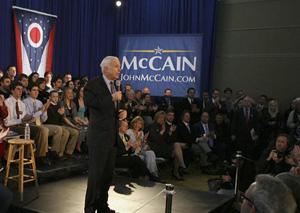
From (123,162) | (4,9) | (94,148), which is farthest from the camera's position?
(4,9)

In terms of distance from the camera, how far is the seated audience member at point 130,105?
6475 mm

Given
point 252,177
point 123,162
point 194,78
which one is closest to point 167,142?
point 123,162

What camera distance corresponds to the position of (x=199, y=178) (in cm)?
575

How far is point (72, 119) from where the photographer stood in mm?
5672

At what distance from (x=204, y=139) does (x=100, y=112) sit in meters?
3.51

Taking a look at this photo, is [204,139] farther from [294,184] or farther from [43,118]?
[294,184]

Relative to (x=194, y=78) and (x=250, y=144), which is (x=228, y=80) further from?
(x=250, y=144)

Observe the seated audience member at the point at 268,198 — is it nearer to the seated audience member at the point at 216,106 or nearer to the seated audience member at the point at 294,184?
the seated audience member at the point at 294,184

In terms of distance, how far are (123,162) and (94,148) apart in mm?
1843

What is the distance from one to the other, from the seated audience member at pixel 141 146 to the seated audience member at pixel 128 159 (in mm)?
130

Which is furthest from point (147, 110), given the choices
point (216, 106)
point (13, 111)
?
point (13, 111)

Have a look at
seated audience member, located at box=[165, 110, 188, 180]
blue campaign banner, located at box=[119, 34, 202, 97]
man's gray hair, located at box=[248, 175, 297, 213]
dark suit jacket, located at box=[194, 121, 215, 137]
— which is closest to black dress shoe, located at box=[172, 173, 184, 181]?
seated audience member, located at box=[165, 110, 188, 180]

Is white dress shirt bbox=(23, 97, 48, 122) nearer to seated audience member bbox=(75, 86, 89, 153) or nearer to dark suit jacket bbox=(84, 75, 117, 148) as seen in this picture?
seated audience member bbox=(75, 86, 89, 153)

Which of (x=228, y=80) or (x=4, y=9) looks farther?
(x=228, y=80)
